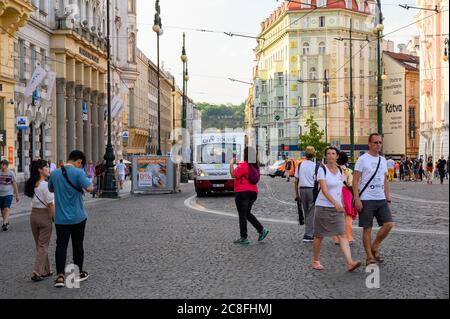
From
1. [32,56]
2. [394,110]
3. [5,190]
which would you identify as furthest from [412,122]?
[5,190]

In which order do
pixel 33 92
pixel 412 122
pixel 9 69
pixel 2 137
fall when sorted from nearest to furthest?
pixel 2 137 < pixel 9 69 < pixel 33 92 < pixel 412 122

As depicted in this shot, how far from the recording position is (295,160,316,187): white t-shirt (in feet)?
43.5

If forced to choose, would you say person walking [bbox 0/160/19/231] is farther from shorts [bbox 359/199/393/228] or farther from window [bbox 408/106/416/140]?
window [bbox 408/106/416/140]

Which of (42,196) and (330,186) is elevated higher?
(330,186)

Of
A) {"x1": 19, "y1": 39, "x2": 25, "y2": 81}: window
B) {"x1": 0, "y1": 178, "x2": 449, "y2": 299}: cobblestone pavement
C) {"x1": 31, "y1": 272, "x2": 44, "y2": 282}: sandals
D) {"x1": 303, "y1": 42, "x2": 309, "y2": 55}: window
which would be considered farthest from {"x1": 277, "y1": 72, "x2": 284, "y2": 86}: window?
{"x1": 31, "y1": 272, "x2": 44, "y2": 282}: sandals

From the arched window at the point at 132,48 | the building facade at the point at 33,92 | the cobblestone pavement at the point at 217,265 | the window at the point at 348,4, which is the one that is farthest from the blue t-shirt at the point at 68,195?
the window at the point at 348,4

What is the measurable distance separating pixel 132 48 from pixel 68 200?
66.1m

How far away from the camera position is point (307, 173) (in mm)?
13312

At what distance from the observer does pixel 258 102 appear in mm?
108250

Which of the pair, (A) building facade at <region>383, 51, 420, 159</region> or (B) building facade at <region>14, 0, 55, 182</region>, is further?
(A) building facade at <region>383, 51, 420, 159</region>

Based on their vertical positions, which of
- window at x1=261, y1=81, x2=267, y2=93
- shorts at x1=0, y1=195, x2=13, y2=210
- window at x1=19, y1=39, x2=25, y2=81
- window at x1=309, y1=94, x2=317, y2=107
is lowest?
shorts at x1=0, y1=195, x2=13, y2=210

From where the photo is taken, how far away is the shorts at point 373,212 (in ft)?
32.8

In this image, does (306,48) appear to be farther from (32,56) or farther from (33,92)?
(33,92)

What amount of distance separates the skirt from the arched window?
6456cm
